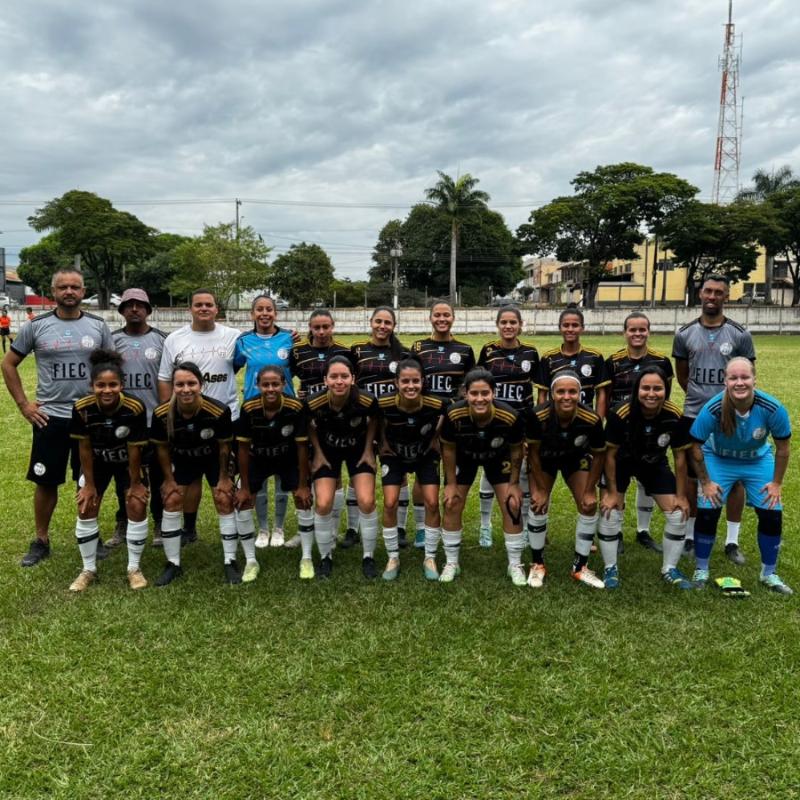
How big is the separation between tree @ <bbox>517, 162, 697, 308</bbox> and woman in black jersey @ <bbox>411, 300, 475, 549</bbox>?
41407mm

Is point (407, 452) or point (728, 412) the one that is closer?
point (728, 412)

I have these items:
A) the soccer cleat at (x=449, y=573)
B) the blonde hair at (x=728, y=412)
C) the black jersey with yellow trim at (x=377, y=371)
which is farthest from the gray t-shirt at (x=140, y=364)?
the blonde hair at (x=728, y=412)

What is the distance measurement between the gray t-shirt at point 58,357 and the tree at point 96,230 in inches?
1926

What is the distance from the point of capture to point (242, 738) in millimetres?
3055

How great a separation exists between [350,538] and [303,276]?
52250 millimetres

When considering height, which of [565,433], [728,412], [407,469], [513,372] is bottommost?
[407,469]

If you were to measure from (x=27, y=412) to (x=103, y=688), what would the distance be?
8.32 feet

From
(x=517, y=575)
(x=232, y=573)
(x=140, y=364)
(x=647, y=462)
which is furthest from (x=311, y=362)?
(x=647, y=462)

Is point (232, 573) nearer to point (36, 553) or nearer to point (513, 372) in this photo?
point (36, 553)

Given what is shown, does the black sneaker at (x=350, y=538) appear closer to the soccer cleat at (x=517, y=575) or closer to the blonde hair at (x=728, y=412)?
the soccer cleat at (x=517, y=575)

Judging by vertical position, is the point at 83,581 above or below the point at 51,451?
below

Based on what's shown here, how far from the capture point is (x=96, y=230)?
48.1m

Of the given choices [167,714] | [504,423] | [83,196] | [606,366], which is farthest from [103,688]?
[83,196]

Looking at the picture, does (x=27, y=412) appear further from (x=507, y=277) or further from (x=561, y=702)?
(x=507, y=277)
